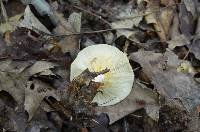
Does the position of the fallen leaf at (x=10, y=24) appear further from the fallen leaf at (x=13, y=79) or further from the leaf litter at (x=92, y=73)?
the fallen leaf at (x=13, y=79)

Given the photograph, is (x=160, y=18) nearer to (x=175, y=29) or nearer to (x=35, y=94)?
(x=175, y=29)

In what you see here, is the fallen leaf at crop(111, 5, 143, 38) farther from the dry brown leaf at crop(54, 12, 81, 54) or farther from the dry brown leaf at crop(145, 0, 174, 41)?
the dry brown leaf at crop(54, 12, 81, 54)

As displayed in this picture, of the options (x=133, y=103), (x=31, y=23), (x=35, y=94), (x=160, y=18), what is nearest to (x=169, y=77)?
(x=133, y=103)

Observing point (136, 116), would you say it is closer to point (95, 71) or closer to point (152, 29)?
point (95, 71)

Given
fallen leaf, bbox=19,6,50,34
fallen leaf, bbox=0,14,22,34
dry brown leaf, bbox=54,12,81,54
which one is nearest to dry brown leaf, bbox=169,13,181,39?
dry brown leaf, bbox=54,12,81,54

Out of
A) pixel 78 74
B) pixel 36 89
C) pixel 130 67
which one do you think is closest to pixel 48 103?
pixel 36 89

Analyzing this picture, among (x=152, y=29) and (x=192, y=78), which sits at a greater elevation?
(x=152, y=29)

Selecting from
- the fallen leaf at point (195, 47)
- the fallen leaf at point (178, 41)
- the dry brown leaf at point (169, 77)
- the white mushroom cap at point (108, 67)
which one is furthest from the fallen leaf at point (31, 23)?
the fallen leaf at point (195, 47)

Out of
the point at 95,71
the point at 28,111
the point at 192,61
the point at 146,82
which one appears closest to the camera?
the point at 28,111
